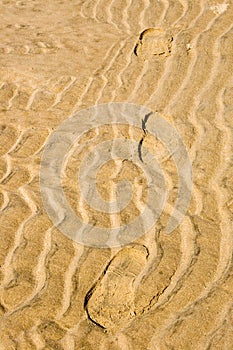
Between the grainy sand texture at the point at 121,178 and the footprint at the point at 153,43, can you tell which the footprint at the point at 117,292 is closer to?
the grainy sand texture at the point at 121,178

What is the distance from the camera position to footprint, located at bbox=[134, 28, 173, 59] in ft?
16.4

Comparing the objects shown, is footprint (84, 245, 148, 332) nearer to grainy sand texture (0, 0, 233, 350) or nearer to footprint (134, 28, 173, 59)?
grainy sand texture (0, 0, 233, 350)

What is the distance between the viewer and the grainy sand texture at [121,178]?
2.65 m

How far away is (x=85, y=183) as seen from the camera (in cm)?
351

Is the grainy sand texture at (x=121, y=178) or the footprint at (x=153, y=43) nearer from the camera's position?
the grainy sand texture at (x=121, y=178)

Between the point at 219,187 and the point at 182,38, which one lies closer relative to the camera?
the point at 219,187

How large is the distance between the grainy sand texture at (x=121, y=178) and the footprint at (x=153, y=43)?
0.02m

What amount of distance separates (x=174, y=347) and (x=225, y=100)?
2.38m

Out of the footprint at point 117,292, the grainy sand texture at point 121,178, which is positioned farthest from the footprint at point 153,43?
the footprint at point 117,292

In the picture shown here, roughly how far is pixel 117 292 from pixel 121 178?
991mm

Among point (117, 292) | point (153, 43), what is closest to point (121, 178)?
point (117, 292)

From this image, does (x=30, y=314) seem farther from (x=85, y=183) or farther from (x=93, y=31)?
(x=93, y=31)

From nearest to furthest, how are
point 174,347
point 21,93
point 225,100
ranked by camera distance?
1. point 174,347
2. point 225,100
3. point 21,93

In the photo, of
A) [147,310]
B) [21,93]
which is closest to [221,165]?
[147,310]
